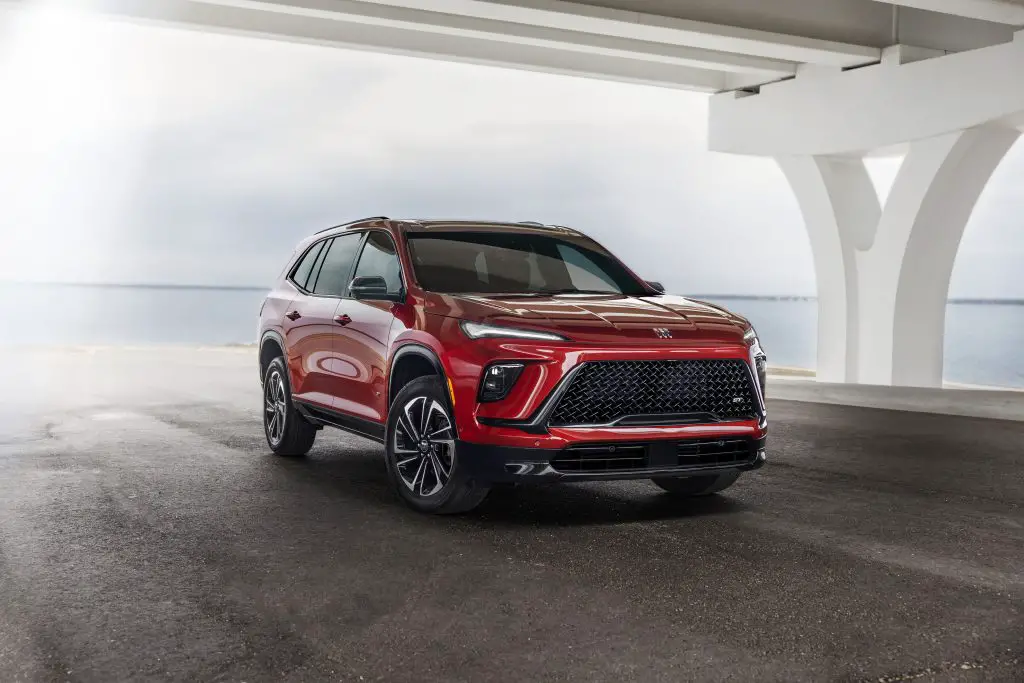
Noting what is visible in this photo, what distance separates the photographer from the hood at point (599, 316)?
21.0 feet

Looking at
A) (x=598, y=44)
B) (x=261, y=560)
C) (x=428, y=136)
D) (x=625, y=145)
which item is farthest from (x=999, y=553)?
(x=625, y=145)

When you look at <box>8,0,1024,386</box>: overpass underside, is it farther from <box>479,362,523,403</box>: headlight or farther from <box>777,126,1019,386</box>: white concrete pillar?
<box>479,362,523,403</box>: headlight

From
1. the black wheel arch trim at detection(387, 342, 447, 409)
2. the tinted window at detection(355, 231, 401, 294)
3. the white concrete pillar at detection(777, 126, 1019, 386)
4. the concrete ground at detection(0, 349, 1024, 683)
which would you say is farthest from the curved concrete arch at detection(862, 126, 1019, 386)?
the black wheel arch trim at detection(387, 342, 447, 409)

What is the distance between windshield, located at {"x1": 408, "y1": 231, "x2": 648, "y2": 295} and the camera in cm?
747

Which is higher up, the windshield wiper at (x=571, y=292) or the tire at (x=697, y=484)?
the windshield wiper at (x=571, y=292)

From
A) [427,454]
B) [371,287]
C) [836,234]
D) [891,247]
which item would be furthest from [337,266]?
[836,234]

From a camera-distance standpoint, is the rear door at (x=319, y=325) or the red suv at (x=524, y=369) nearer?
the red suv at (x=524, y=369)

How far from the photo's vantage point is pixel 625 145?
9962 centimetres

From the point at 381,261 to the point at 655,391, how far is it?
7.86 ft

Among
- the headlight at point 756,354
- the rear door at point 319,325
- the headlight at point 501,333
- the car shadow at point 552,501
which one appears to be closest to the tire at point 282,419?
the rear door at point 319,325

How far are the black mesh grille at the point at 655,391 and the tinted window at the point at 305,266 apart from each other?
3572 millimetres

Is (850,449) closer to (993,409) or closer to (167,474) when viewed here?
(993,409)

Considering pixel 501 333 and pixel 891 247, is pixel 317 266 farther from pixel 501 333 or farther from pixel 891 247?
pixel 891 247

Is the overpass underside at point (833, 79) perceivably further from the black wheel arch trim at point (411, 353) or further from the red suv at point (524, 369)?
the black wheel arch trim at point (411, 353)
